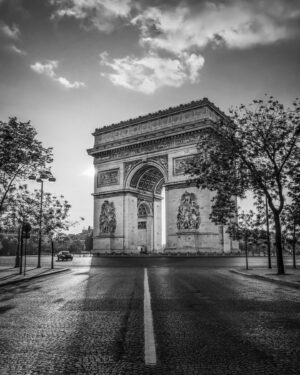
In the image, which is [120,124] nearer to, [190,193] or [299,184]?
[190,193]

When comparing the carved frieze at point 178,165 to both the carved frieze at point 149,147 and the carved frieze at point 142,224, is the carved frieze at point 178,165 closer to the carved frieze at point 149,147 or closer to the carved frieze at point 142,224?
the carved frieze at point 149,147

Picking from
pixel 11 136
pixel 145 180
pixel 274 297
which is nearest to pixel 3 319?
pixel 274 297

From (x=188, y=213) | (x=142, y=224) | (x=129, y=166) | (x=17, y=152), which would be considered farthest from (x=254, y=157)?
(x=142, y=224)

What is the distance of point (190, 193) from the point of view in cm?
4516

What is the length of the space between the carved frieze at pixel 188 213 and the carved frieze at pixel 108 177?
1136 cm

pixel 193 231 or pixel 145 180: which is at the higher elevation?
pixel 145 180

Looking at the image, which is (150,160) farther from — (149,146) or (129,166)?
(129,166)

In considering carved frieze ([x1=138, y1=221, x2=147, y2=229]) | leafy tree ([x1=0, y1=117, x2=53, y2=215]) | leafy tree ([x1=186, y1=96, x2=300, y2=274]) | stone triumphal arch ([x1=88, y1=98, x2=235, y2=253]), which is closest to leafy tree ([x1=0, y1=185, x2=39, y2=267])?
leafy tree ([x1=0, y1=117, x2=53, y2=215])

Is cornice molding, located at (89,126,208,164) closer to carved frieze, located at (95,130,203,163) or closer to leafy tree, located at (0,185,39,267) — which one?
carved frieze, located at (95,130,203,163)

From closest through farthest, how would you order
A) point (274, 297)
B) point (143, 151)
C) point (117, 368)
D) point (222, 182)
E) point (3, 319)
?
point (117, 368) < point (3, 319) < point (274, 297) < point (222, 182) < point (143, 151)

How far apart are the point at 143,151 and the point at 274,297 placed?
139 feet

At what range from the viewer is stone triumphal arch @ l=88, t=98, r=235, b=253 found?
44.4 m

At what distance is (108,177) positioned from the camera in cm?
5366

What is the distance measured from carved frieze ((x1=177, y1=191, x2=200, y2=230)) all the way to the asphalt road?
36.0 metres
